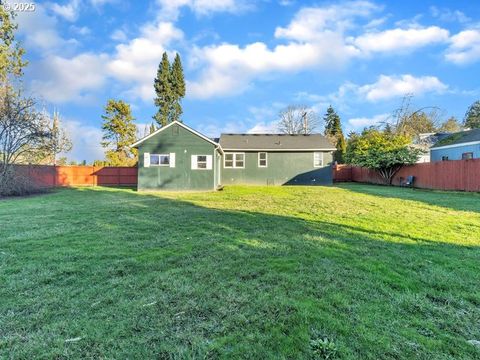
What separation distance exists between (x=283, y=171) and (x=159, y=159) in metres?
9.14

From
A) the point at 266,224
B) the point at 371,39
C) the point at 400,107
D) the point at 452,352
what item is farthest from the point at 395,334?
the point at 400,107

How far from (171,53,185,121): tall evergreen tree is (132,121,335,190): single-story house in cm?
1361

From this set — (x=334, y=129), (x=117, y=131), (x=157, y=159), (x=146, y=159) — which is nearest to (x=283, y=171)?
(x=157, y=159)

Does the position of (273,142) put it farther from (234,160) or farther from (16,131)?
(16,131)

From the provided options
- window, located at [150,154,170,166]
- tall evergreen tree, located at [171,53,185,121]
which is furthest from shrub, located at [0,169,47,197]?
tall evergreen tree, located at [171,53,185,121]

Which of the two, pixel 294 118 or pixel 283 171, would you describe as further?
pixel 294 118

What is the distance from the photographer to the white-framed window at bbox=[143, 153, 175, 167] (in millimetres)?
17250

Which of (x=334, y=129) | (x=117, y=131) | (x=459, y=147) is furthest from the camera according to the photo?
(x=334, y=129)

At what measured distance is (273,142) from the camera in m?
22.0

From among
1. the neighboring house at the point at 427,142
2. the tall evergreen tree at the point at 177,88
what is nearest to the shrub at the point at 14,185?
the tall evergreen tree at the point at 177,88

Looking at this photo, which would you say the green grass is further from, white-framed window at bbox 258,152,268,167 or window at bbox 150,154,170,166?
white-framed window at bbox 258,152,268,167

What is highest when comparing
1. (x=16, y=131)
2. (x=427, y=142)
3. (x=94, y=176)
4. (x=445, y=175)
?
(x=427, y=142)

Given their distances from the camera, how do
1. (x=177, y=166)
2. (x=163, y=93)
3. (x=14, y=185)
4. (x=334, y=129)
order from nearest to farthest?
(x=14, y=185)
(x=177, y=166)
(x=163, y=93)
(x=334, y=129)

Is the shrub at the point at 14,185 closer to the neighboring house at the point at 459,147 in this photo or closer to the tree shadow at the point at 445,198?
the tree shadow at the point at 445,198
